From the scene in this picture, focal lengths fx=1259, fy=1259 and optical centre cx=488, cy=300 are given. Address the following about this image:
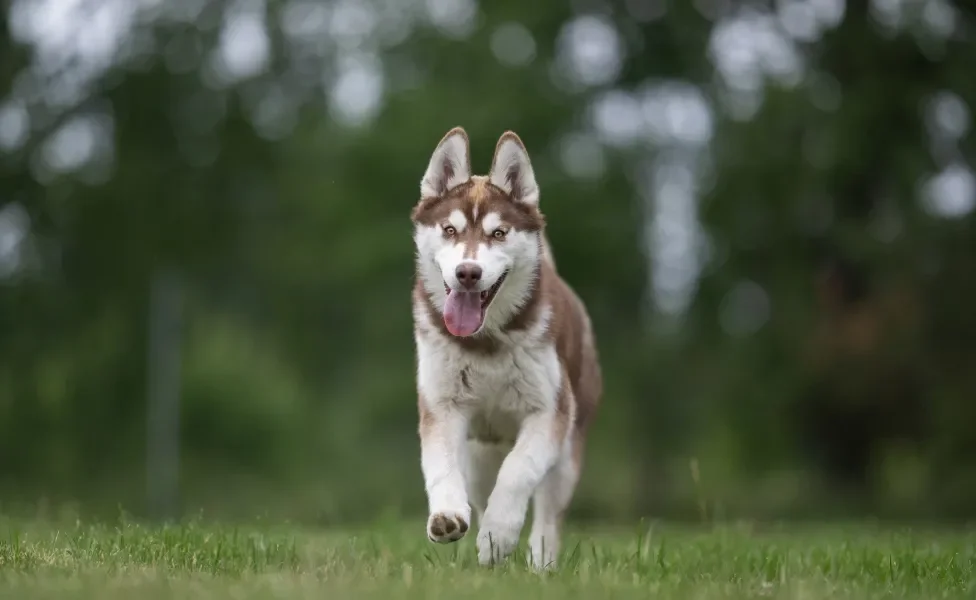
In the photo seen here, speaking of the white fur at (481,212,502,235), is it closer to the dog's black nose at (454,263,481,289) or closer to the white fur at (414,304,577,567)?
the dog's black nose at (454,263,481,289)

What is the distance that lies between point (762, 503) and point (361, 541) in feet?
41.6

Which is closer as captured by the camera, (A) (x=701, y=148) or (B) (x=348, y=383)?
(A) (x=701, y=148)

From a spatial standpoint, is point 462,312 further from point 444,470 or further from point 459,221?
point 444,470

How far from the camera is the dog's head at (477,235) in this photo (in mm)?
5609

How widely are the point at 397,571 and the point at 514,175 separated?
2080 mm

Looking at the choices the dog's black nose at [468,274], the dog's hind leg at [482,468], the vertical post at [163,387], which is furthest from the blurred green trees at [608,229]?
the dog's black nose at [468,274]

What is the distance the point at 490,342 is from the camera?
5863 millimetres

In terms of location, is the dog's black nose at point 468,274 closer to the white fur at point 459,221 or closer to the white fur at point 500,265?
the white fur at point 500,265

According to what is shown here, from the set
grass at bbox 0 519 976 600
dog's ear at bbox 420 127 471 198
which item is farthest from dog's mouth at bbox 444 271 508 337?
grass at bbox 0 519 976 600

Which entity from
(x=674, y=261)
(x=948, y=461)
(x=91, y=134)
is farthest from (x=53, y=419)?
(x=948, y=461)

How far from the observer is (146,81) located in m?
19.8

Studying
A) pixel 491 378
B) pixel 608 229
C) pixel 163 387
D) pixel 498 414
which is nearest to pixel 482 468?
pixel 498 414

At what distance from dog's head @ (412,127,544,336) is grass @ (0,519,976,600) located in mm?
1157

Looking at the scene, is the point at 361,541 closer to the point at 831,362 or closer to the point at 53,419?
the point at 831,362
